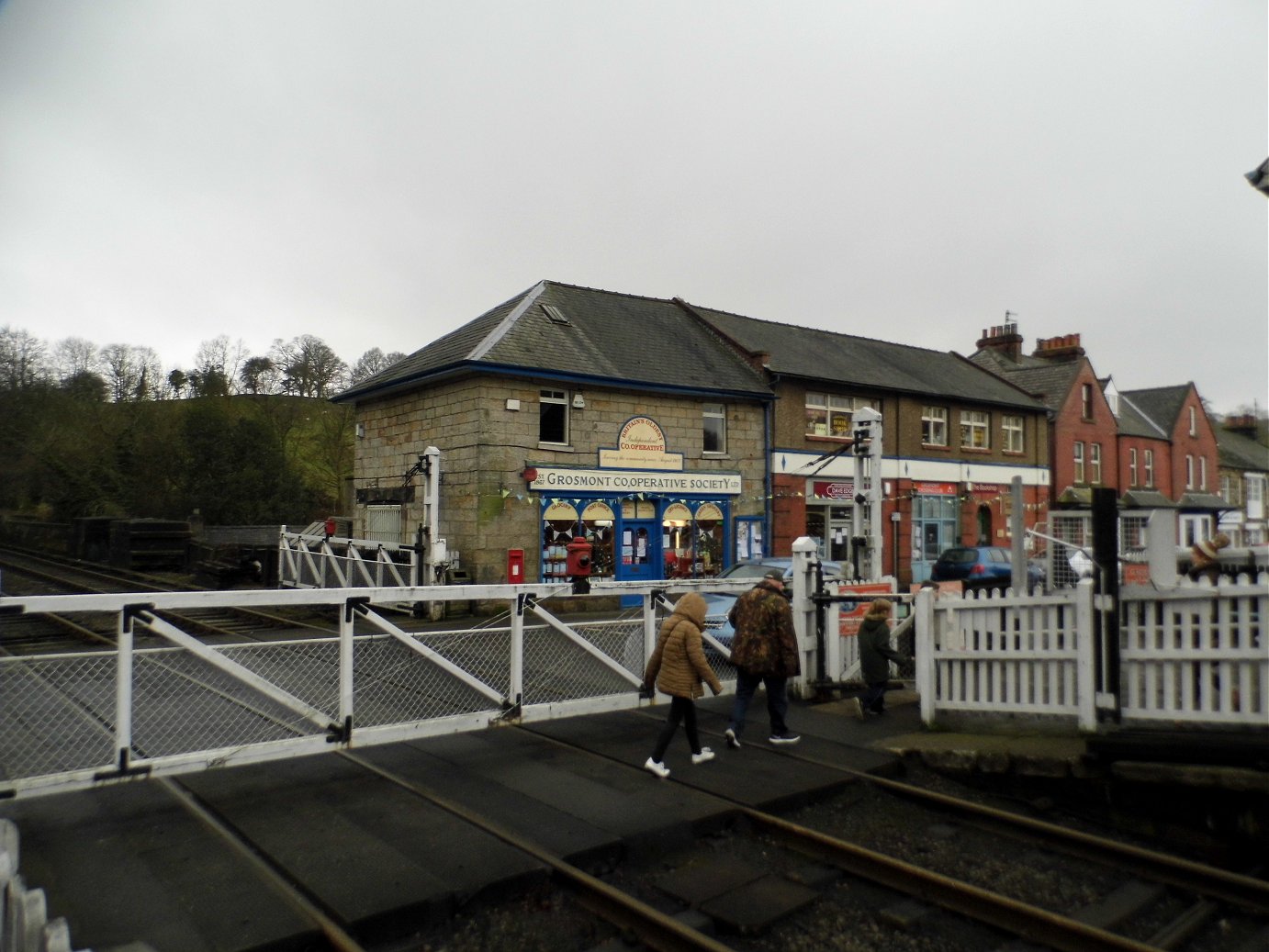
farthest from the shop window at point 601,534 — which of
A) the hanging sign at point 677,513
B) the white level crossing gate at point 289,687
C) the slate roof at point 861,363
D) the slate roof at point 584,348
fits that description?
the white level crossing gate at point 289,687

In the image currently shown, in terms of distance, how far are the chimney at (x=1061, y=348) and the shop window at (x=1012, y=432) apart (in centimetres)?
567

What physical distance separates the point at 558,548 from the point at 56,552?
26.6 meters

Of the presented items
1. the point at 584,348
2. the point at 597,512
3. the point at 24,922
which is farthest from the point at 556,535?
the point at 24,922

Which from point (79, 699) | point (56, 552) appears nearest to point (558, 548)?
point (79, 699)

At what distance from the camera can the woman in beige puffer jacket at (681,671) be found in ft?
23.0

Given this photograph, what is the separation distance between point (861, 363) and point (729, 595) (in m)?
19.2

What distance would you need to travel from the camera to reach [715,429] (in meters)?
24.4

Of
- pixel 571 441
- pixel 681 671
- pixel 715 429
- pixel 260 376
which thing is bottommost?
pixel 681 671

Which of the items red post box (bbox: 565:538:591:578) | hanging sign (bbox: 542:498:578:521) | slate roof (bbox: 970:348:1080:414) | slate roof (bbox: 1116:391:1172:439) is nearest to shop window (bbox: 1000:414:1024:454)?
slate roof (bbox: 970:348:1080:414)

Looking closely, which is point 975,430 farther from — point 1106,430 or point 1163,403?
point 1163,403

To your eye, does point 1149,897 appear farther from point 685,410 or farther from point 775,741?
point 685,410

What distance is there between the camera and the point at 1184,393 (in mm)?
42688

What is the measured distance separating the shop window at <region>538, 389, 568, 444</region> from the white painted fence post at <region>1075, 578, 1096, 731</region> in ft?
50.1

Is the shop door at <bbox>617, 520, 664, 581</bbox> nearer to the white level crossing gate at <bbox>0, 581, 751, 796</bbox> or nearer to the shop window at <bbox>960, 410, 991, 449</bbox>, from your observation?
the white level crossing gate at <bbox>0, 581, 751, 796</bbox>
